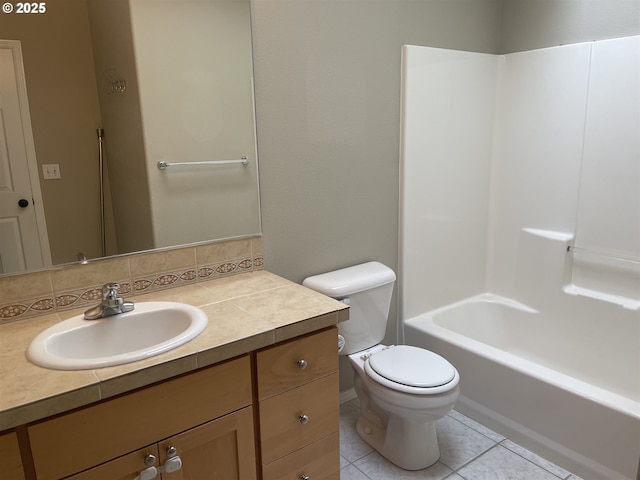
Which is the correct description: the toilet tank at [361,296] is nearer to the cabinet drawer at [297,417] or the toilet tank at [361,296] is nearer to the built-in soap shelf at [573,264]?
the cabinet drawer at [297,417]

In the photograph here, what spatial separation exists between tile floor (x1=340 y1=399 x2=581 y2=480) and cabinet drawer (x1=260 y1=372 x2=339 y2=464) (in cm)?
56

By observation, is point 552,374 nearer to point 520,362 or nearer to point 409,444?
point 520,362

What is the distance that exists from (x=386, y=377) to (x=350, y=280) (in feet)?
1.43

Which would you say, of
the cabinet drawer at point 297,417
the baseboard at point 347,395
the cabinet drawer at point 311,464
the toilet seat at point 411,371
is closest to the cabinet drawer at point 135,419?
the cabinet drawer at point 297,417

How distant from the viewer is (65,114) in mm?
1437

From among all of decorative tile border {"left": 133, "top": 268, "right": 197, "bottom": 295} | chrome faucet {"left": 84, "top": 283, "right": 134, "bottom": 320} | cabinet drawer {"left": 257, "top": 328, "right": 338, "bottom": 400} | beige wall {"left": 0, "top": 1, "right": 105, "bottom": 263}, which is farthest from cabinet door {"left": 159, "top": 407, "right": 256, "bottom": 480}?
beige wall {"left": 0, "top": 1, "right": 105, "bottom": 263}

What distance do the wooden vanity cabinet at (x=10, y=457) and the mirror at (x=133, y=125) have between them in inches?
23.6

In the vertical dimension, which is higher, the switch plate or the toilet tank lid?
the switch plate

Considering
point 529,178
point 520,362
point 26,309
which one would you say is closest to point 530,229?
point 529,178

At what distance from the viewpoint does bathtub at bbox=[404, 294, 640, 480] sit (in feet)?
5.82

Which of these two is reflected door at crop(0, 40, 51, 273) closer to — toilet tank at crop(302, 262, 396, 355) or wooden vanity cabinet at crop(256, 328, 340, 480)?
wooden vanity cabinet at crop(256, 328, 340, 480)

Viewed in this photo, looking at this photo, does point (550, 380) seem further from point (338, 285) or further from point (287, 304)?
point (287, 304)

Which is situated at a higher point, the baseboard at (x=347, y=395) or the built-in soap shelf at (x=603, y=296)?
the built-in soap shelf at (x=603, y=296)

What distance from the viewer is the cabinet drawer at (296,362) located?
4.43 feet
